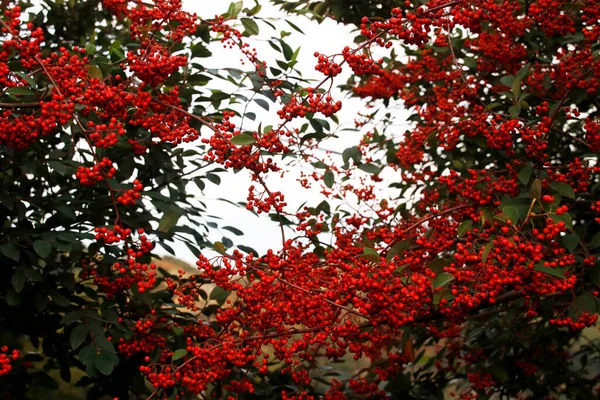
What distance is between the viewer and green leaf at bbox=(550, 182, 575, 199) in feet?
7.73

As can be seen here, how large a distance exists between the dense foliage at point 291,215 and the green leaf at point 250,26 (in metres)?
0.01

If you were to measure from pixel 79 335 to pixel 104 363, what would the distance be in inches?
6.7

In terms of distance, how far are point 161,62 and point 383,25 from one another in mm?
676

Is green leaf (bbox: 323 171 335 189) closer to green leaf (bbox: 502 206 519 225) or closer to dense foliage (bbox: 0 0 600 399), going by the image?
dense foliage (bbox: 0 0 600 399)

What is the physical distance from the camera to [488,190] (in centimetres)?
256

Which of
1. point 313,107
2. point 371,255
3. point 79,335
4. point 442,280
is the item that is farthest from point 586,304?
point 79,335

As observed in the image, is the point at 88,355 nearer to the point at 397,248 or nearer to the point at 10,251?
the point at 10,251

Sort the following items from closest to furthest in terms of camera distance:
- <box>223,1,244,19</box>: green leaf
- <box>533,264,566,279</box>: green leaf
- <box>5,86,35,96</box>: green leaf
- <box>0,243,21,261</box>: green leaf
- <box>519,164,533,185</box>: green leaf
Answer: <box>533,264,566,279</box>: green leaf
<box>5,86,35,96</box>: green leaf
<box>519,164,533,185</box>: green leaf
<box>0,243,21,261</box>: green leaf
<box>223,1,244,19</box>: green leaf

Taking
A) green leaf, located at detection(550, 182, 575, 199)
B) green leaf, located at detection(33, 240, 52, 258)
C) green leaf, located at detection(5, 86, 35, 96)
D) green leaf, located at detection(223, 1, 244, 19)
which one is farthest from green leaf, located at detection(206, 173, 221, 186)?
green leaf, located at detection(550, 182, 575, 199)

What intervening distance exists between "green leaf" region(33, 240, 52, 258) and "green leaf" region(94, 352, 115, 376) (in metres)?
0.44

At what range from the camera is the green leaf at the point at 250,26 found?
3.18 metres

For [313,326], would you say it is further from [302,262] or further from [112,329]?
[112,329]

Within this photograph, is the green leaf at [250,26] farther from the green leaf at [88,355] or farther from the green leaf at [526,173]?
the green leaf at [88,355]

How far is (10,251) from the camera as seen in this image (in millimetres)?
2576
